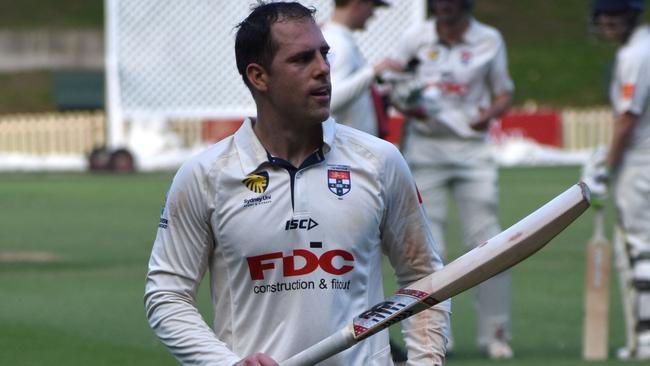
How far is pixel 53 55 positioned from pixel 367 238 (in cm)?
4210

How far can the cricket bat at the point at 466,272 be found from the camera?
392 centimetres

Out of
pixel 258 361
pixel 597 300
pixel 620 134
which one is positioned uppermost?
pixel 258 361

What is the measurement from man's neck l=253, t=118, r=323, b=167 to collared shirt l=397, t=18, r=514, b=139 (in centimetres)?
501

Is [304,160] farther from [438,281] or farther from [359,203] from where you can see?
[438,281]

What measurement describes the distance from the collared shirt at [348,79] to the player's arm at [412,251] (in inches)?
138

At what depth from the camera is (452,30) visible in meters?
9.43

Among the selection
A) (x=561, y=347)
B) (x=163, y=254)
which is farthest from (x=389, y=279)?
(x=163, y=254)

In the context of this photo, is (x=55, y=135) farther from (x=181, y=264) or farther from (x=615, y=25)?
(x=181, y=264)

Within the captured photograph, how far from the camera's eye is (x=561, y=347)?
9383 mm

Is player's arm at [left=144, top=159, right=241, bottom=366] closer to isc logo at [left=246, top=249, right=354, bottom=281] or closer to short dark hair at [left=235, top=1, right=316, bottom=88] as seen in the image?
isc logo at [left=246, top=249, right=354, bottom=281]

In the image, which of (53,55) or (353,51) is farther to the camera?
(53,55)

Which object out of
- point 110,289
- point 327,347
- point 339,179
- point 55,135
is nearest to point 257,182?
point 339,179

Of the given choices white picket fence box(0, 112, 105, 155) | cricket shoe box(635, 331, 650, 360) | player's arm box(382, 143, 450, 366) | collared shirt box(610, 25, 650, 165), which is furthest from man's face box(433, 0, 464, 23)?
white picket fence box(0, 112, 105, 155)

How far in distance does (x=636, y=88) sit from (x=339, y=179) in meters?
5.00
